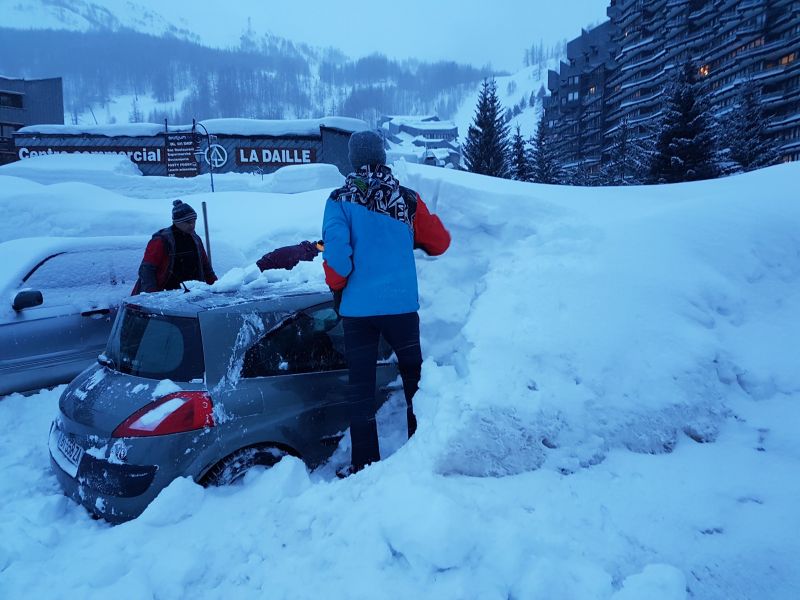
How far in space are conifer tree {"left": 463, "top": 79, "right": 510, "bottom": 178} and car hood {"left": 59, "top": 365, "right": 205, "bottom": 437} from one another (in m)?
29.9

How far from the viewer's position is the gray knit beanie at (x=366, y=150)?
297 centimetres

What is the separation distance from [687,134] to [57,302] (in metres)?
24.9

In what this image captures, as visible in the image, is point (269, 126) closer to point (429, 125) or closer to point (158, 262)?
point (158, 262)

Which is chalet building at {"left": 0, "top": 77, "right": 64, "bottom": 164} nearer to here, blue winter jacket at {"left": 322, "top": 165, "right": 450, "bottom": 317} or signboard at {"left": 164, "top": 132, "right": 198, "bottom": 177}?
signboard at {"left": 164, "top": 132, "right": 198, "bottom": 177}

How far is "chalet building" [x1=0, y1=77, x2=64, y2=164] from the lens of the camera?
159ft

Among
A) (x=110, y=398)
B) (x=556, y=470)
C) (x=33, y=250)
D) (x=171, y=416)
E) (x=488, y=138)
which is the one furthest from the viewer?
(x=488, y=138)

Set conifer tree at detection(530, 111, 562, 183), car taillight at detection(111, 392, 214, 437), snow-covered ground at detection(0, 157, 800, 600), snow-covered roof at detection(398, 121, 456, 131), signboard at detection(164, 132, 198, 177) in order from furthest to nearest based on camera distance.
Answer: snow-covered roof at detection(398, 121, 456, 131), conifer tree at detection(530, 111, 562, 183), signboard at detection(164, 132, 198, 177), car taillight at detection(111, 392, 214, 437), snow-covered ground at detection(0, 157, 800, 600)

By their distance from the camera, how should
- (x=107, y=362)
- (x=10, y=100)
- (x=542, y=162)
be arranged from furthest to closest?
(x=10, y=100) → (x=542, y=162) → (x=107, y=362)

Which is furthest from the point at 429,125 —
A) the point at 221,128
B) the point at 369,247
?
the point at 369,247

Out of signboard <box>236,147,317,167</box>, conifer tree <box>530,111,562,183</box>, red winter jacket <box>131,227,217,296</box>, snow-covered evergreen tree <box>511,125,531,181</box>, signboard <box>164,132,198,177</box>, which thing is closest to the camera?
red winter jacket <box>131,227,217,296</box>

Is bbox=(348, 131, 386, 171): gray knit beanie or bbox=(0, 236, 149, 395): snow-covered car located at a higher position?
bbox=(348, 131, 386, 171): gray knit beanie

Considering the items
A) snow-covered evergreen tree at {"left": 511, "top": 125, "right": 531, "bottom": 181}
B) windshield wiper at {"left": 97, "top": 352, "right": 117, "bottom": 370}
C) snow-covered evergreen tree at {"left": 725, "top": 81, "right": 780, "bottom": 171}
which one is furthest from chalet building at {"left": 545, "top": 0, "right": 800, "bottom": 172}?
windshield wiper at {"left": 97, "top": 352, "right": 117, "bottom": 370}

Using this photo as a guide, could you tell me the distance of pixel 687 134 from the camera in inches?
886

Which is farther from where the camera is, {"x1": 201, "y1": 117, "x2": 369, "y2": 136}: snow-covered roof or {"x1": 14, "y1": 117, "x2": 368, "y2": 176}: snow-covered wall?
{"x1": 201, "y1": 117, "x2": 369, "y2": 136}: snow-covered roof
